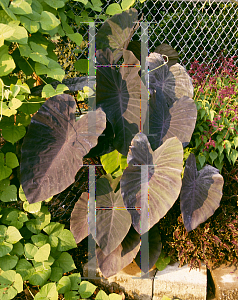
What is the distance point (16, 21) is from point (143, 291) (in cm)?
170

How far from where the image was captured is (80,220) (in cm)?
153

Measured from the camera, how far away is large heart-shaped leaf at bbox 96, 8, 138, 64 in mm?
1551

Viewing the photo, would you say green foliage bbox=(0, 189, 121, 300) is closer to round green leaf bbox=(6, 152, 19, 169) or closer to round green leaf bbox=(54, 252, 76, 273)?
round green leaf bbox=(54, 252, 76, 273)

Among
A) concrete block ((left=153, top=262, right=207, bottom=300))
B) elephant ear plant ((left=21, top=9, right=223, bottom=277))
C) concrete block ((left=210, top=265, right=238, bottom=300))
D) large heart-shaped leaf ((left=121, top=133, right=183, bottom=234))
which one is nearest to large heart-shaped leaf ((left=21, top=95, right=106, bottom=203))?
elephant ear plant ((left=21, top=9, right=223, bottom=277))

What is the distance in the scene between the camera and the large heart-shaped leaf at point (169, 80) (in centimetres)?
172

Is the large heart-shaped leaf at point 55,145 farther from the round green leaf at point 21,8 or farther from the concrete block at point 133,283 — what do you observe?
the concrete block at point 133,283

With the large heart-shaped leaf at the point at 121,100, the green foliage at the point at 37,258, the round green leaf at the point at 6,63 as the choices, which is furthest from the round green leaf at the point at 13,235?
the round green leaf at the point at 6,63

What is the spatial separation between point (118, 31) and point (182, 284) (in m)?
1.61

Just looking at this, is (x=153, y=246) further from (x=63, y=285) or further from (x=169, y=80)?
(x=169, y=80)

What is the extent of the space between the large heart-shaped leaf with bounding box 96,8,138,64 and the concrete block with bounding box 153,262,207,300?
4.51ft

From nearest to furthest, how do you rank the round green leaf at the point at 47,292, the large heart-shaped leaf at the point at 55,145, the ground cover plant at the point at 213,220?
the large heart-shaped leaf at the point at 55,145
the round green leaf at the point at 47,292
the ground cover plant at the point at 213,220

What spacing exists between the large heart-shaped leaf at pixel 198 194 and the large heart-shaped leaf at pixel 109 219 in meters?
0.32

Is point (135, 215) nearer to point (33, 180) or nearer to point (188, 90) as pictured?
point (33, 180)

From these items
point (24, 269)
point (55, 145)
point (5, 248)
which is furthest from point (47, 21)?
point (24, 269)
